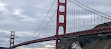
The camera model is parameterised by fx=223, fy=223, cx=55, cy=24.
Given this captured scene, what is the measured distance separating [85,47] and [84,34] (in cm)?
827

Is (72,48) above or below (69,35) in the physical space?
below

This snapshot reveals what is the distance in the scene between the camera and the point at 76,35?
71500 mm

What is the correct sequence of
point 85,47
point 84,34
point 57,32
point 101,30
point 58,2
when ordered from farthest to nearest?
point 58,2 < point 57,32 < point 85,47 < point 84,34 < point 101,30

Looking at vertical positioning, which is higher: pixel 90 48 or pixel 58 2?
pixel 58 2

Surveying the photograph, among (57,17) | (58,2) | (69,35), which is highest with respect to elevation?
(58,2)

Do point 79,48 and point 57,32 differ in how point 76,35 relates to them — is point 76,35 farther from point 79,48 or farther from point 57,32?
point 57,32

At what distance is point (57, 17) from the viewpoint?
89.1 metres

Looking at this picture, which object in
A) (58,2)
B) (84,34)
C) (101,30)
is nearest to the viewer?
(101,30)

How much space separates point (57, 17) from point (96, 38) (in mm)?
20586

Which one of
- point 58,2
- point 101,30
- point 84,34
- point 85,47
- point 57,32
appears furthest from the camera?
point 58,2

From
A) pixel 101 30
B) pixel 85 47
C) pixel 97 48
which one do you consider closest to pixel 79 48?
pixel 85 47

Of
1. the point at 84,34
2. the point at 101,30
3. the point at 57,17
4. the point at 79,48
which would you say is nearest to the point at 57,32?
the point at 57,17

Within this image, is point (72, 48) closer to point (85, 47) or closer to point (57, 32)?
point (85, 47)

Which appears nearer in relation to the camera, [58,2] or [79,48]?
[79,48]
